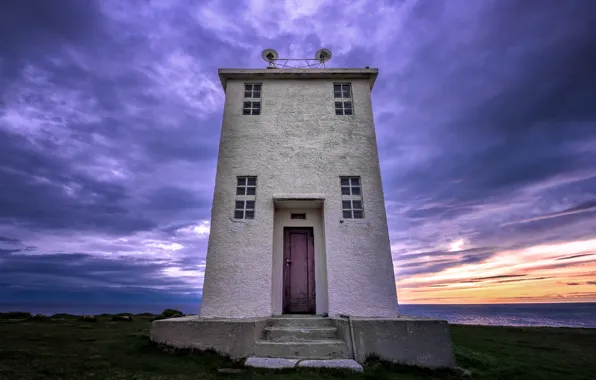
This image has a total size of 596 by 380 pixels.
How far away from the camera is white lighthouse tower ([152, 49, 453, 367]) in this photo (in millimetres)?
5941

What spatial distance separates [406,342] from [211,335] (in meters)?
4.00

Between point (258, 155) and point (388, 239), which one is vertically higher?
point (258, 155)

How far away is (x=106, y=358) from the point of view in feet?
18.0

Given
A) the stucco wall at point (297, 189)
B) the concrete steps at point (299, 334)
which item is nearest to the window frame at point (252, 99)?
the stucco wall at point (297, 189)

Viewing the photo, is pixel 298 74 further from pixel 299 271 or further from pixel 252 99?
pixel 299 271

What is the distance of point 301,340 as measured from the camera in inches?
→ 247

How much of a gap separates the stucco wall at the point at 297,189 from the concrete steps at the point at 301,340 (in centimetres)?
59

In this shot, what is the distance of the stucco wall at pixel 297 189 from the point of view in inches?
297

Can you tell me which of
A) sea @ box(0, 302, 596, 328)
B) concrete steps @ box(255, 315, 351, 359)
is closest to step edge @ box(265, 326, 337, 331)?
concrete steps @ box(255, 315, 351, 359)

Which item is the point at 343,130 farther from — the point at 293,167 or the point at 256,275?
the point at 256,275

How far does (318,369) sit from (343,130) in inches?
267

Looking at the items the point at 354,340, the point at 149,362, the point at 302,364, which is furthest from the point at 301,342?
the point at 149,362

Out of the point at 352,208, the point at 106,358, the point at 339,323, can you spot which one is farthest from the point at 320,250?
the point at 106,358

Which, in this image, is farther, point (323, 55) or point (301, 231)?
point (323, 55)
